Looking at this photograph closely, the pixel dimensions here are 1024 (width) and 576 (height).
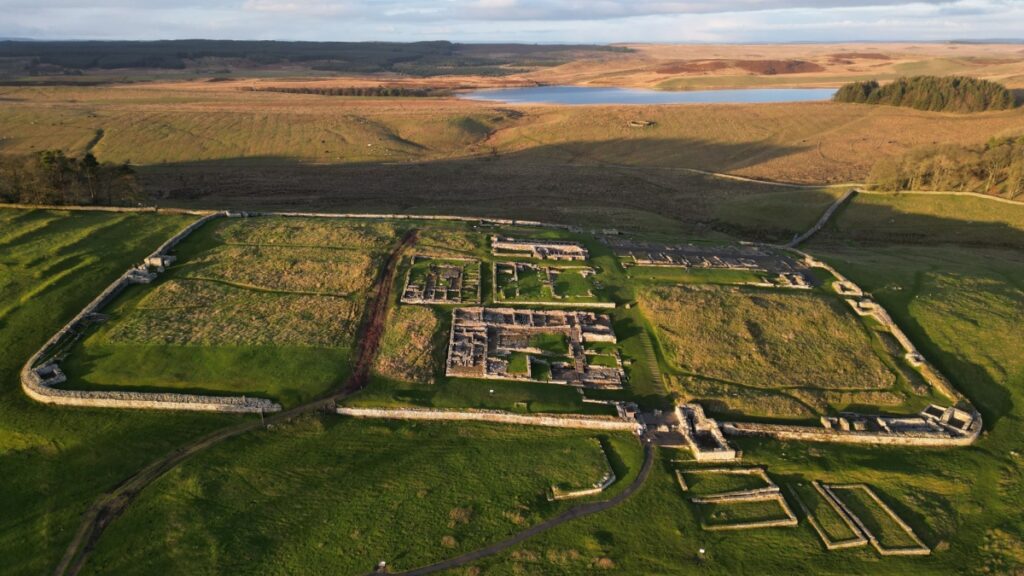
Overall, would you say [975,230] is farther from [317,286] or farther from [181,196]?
[181,196]

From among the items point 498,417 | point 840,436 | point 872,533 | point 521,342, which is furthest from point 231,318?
point 872,533

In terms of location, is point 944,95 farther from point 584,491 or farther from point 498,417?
point 584,491

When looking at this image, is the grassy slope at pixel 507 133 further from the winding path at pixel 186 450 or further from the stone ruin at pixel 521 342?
the stone ruin at pixel 521 342

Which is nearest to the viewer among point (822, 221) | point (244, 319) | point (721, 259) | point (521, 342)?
point (521, 342)

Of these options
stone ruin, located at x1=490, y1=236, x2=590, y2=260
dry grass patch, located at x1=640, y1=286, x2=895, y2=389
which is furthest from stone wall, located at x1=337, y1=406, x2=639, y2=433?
stone ruin, located at x1=490, y1=236, x2=590, y2=260

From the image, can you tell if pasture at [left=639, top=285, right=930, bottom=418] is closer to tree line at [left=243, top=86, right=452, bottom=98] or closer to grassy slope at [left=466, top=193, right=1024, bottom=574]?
grassy slope at [left=466, top=193, right=1024, bottom=574]

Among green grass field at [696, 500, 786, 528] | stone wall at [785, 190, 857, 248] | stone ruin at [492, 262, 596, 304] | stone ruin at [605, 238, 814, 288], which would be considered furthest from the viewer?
stone wall at [785, 190, 857, 248]
